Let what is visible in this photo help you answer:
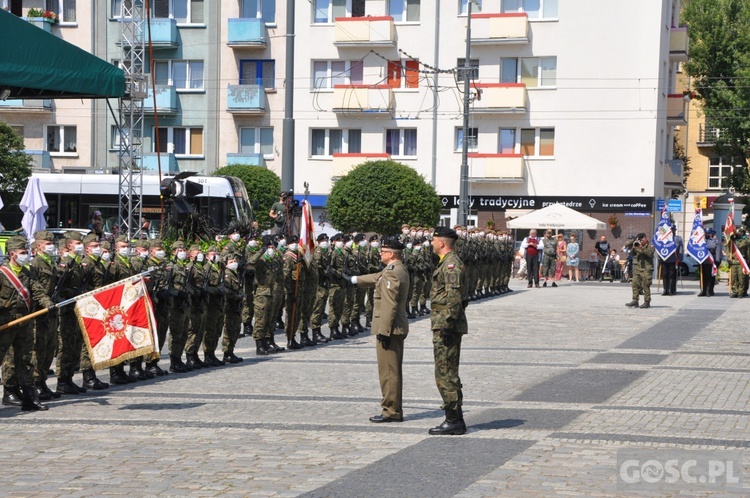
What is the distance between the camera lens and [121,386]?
594 inches

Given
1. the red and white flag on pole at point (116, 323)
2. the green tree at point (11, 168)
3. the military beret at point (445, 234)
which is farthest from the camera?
the green tree at point (11, 168)

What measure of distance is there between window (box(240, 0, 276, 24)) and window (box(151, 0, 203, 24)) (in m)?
1.92

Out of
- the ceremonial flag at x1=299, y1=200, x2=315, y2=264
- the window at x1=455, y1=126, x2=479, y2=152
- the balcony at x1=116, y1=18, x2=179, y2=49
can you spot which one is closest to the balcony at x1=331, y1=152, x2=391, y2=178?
the window at x1=455, y1=126, x2=479, y2=152

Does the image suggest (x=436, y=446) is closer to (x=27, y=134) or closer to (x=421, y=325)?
(x=421, y=325)

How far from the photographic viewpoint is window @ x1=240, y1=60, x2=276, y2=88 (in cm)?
5344

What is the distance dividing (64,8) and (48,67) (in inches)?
1551

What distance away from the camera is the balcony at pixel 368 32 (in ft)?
170

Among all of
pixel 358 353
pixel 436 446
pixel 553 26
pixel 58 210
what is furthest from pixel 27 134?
pixel 436 446

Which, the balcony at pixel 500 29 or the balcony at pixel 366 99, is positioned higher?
the balcony at pixel 500 29

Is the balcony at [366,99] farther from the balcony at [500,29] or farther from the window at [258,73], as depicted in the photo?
the balcony at [500,29]

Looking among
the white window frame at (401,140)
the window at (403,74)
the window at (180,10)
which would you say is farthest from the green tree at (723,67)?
the window at (180,10)

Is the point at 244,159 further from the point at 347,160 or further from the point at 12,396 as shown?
the point at 12,396

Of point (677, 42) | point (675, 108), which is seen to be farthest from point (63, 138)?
point (677, 42)

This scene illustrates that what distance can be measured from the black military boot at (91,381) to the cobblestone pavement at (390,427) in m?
0.29
